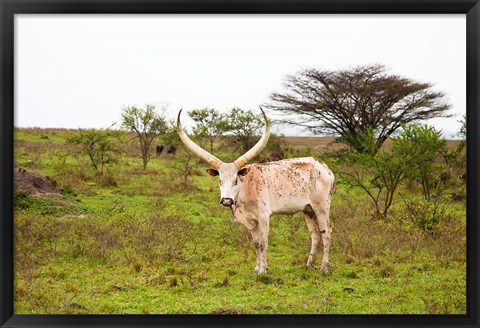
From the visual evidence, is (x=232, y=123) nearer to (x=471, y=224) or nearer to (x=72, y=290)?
(x=72, y=290)

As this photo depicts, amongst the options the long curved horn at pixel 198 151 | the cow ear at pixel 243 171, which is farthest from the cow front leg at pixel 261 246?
the long curved horn at pixel 198 151

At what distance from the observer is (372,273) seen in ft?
27.0

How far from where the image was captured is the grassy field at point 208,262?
6.79 m

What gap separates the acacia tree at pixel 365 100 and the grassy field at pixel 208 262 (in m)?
9.88

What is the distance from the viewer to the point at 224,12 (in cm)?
505

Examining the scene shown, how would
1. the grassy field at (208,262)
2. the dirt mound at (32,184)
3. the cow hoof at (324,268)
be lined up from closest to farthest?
the grassy field at (208,262), the cow hoof at (324,268), the dirt mound at (32,184)

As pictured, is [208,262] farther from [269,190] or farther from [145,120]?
[145,120]

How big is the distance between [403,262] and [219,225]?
4061 millimetres

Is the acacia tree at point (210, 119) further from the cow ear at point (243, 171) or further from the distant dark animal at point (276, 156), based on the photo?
the cow ear at point (243, 171)

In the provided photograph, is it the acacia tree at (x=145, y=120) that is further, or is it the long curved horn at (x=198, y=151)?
the acacia tree at (x=145, y=120)

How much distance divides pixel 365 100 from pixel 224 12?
1926cm

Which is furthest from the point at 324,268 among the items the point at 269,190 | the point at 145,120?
the point at 145,120

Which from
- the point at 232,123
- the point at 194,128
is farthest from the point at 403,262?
the point at 232,123

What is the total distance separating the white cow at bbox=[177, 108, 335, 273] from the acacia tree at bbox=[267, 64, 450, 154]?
1439 centimetres
